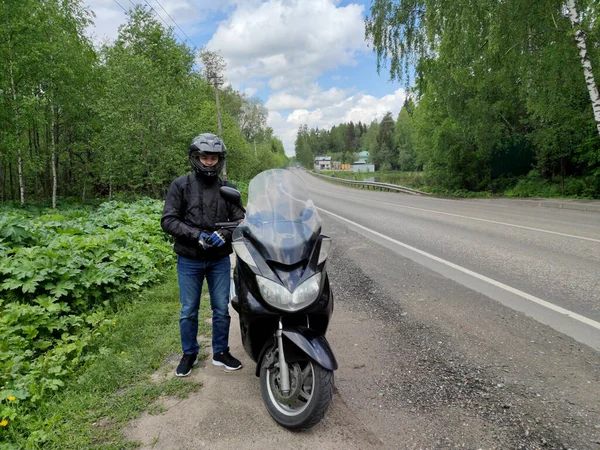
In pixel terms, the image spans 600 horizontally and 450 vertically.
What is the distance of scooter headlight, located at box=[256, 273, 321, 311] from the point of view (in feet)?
8.15

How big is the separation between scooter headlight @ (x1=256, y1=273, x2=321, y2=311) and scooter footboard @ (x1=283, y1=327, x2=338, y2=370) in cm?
18

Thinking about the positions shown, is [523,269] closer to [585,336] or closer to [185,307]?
[585,336]

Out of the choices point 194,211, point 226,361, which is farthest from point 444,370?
point 194,211

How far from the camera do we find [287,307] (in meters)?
2.48

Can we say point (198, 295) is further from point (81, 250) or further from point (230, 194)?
point (81, 250)

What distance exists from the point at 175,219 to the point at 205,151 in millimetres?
644

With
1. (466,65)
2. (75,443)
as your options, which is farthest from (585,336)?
(466,65)

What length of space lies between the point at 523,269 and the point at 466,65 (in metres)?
13.1

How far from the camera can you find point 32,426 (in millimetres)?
2604

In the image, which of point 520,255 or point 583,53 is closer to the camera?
point 520,255

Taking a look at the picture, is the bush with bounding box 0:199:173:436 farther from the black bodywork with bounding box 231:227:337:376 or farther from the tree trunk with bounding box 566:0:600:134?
the tree trunk with bounding box 566:0:600:134

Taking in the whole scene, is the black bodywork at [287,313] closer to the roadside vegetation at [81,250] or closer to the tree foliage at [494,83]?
the roadside vegetation at [81,250]

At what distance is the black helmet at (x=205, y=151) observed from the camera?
10.3ft

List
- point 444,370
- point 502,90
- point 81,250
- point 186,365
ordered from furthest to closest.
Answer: point 502,90
point 81,250
point 186,365
point 444,370
